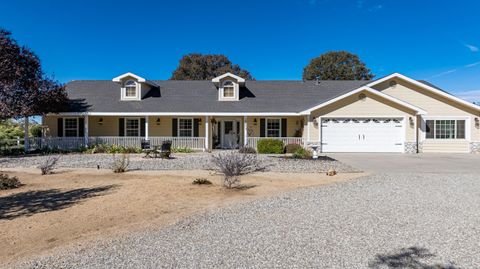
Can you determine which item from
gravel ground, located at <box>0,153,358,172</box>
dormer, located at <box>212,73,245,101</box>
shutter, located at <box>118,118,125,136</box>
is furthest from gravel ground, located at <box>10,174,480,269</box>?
shutter, located at <box>118,118,125,136</box>

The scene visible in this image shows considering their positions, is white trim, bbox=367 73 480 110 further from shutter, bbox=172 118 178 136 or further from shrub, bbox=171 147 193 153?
shutter, bbox=172 118 178 136

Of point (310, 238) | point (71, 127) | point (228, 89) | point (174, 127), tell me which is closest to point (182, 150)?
point (174, 127)

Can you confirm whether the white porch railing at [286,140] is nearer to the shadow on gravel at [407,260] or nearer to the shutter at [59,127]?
the shutter at [59,127]

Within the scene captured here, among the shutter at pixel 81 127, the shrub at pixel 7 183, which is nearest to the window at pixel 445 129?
the shrub at pixel 7 183

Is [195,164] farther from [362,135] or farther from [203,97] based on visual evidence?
[362,135]

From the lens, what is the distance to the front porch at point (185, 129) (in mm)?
21172

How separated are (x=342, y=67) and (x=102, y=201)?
45382 millimetres

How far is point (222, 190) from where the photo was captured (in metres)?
8.90

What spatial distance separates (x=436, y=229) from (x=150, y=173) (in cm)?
953

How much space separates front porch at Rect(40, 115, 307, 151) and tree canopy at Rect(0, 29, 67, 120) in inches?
96.9

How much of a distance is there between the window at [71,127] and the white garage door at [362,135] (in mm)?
16746

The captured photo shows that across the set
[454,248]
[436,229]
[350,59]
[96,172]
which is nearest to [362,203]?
[436,229]

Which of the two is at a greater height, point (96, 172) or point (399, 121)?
point (399, 121)

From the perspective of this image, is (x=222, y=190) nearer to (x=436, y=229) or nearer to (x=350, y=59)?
(x=436, y=229)
